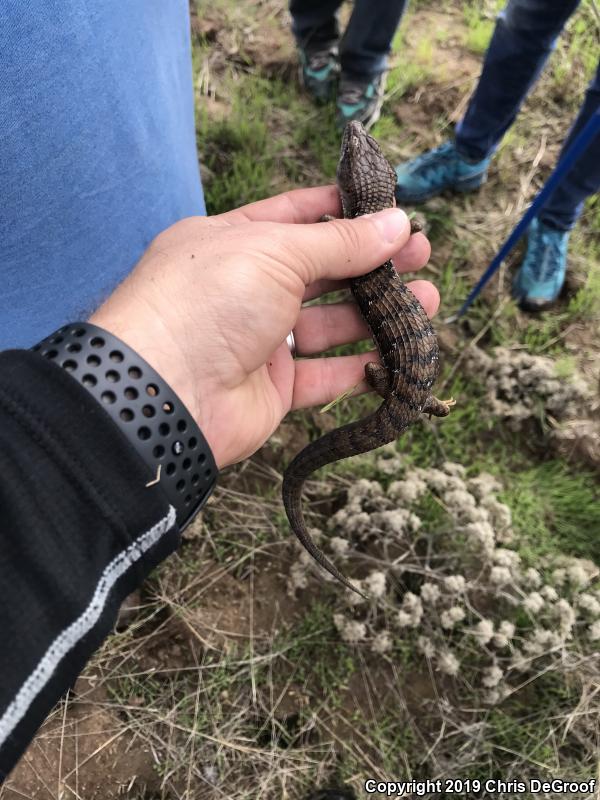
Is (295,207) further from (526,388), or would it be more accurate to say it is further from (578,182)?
(578,182)

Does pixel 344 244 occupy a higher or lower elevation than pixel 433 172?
higher

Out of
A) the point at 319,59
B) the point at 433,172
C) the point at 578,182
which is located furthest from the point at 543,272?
the point at 319,59

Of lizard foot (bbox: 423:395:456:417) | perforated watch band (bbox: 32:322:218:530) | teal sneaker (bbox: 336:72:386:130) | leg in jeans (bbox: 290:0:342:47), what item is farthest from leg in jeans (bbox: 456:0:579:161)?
perforated watch band (bbox: 32:322:218:530)

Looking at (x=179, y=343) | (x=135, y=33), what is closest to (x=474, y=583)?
(x=179, y=343)

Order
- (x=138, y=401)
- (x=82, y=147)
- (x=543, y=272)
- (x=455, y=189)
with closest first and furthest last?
(x=138, y=401) → (x=82, y=147) → (x=543, y=272) → (x=455, y=189)

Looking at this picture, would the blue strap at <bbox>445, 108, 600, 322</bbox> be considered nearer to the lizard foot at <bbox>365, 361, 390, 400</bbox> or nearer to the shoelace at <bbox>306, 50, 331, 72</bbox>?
the lizard foot at <bbox>365, 361, 390, 400</bbox>

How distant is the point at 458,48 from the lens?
4816 mm

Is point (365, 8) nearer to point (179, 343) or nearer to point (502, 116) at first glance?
point (502, 116)

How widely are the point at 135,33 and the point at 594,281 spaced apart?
335cm

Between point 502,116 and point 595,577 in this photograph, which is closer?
point 595,577

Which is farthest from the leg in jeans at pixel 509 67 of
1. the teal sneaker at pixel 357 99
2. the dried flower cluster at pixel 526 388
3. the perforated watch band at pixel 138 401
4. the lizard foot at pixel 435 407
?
the perforated watch band at pixel 138 401

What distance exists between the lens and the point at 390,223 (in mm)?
2361

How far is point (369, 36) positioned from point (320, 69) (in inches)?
19.0

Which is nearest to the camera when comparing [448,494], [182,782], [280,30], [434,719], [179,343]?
[179,343]
